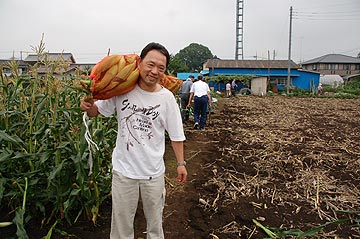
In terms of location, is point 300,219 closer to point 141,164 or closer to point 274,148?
point 141,164

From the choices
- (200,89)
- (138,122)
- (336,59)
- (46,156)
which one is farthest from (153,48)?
(336,59)

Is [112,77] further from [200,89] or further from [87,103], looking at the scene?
[200,89]

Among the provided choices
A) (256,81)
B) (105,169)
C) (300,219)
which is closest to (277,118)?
(300,219)

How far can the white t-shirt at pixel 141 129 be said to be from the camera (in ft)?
6.53

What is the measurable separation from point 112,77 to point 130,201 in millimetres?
859

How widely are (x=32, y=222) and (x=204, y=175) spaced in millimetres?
2420

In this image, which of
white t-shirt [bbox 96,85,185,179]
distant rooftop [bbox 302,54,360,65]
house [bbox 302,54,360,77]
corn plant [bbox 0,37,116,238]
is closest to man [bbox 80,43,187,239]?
white t-shirt [bbox 96,85,185,179]

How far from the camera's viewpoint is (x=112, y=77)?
1861 millimetres

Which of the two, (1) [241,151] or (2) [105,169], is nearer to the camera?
(2) [105,169]

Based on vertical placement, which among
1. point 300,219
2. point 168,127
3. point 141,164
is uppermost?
point 168,127

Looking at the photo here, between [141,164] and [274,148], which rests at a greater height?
[141,164]

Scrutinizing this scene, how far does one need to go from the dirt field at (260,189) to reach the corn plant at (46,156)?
1.05 feet

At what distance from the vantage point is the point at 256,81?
2853 cm

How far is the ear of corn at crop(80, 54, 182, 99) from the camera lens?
6.10 feet
